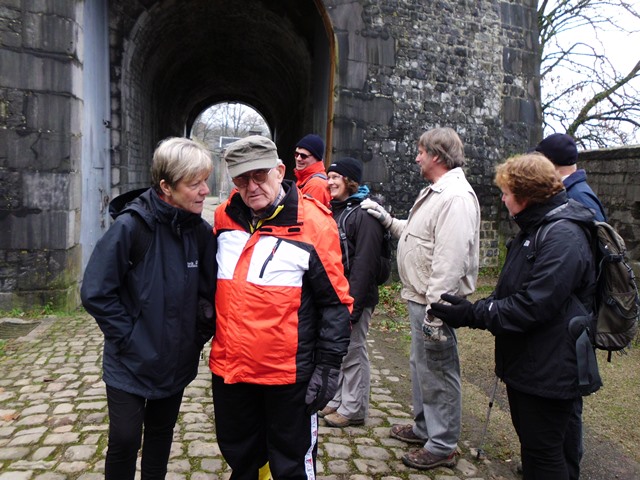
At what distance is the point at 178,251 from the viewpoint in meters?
2.29

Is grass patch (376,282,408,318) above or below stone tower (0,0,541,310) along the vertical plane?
below

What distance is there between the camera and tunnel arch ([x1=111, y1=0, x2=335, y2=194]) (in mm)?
8977

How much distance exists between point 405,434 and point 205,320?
6.18 ft

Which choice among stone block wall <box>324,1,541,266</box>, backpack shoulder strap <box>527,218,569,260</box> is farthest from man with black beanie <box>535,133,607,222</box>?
stone block wall <box>324,1,541,266</box>

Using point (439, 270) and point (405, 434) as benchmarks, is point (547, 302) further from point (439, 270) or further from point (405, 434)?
point (405, 434)

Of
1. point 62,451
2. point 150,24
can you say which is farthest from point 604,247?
point 150,24

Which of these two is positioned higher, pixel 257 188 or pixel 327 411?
pixel 257 188

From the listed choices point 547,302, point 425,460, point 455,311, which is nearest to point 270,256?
point 455,311

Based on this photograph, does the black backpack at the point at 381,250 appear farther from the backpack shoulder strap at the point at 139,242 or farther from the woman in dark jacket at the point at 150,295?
the backpack shoulder strap at the point at 139,242

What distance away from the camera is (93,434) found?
340 cm

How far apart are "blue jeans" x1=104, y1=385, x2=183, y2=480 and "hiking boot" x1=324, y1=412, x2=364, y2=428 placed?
156 centimetres

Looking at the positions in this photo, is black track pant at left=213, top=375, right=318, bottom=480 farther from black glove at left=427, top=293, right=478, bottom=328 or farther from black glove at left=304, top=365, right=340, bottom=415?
black glove at left=427, top=293, right=478, bottom=328

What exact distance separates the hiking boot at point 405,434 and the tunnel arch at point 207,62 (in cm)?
571

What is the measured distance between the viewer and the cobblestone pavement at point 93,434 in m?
3.03
